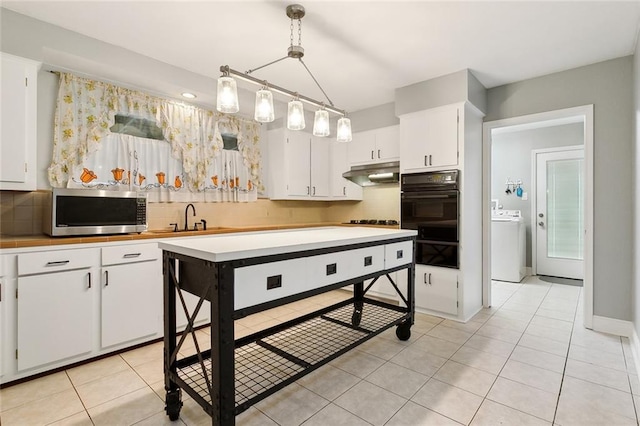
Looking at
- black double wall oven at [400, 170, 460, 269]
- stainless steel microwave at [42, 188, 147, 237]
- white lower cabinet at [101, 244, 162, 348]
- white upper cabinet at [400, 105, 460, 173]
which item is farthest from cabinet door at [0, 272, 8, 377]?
white upper cabinet at [400, 105, 460, 173]

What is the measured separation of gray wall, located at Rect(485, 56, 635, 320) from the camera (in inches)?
114

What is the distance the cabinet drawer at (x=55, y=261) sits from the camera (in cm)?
212

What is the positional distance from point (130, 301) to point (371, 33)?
2.94m

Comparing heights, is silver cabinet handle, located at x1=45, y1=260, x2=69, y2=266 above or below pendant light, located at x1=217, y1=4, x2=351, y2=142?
below

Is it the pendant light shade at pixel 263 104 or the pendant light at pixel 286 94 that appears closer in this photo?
the pendant light at pixel 286 94

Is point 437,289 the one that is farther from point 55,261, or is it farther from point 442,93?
point 55,261

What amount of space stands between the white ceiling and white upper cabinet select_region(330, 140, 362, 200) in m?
1.52

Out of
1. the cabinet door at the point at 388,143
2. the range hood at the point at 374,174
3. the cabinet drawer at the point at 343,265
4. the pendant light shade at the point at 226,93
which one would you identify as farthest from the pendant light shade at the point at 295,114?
the cabinet door at the point at 388,143

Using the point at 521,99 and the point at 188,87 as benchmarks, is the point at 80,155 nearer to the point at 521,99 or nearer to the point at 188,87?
the point at 188,87

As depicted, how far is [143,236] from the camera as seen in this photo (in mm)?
2660

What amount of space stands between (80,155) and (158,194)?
0.76 m

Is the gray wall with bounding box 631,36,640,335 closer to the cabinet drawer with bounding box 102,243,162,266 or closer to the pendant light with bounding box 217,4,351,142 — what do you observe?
the pendant light with bounding box 217,4,351,142

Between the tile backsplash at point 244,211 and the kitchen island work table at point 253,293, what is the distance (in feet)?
5.02

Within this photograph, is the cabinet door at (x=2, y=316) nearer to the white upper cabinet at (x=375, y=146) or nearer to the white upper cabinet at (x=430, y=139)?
the white upper cabinet at (x=430, y=139)
